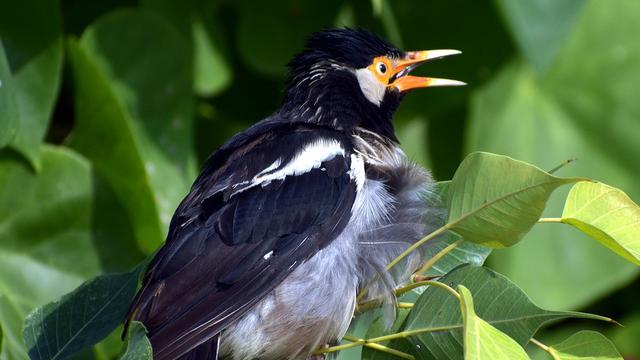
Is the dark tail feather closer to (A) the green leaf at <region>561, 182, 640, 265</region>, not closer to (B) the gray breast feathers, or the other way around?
(B) the gray breast feathers

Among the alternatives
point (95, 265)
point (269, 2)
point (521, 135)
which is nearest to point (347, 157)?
point (95, 265)

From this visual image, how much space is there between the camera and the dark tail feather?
9.60ft

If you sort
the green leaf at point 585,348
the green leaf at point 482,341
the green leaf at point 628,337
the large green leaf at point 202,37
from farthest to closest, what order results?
the green leaf at point 628,337 < the large green leaf at point 202,37 < the green leaf at point 585,348 < the green leaf at point 482,341

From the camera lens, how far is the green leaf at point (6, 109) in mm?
3324

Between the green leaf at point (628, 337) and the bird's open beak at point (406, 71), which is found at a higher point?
the bird's open beak at point (406, 71)

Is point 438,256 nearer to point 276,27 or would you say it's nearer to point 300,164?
point 300,164

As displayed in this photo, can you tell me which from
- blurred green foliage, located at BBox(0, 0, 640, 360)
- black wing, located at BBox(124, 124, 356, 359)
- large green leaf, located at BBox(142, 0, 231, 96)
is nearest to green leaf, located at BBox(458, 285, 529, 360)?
black wing, located at BBox(124, 124, 356, 359)

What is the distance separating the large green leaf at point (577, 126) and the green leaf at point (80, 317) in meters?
2.30

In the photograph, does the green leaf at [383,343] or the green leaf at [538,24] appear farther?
the green leaf at [538,24]

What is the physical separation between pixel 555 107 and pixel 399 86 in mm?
1301

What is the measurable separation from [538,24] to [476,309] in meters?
1.64

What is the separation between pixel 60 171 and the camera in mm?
3838

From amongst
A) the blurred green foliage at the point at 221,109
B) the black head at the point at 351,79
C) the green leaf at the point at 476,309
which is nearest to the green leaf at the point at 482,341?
the green leaf at the point at 476,309

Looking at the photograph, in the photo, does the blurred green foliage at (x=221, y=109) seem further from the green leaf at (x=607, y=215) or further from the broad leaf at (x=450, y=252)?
the green leaf at (x=607, y=215)
